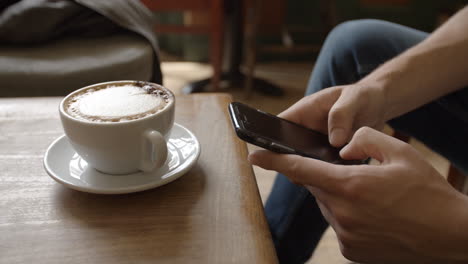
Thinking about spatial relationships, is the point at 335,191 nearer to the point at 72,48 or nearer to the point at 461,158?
the point at 461,158

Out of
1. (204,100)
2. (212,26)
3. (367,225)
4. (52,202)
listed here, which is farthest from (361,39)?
(212,26)

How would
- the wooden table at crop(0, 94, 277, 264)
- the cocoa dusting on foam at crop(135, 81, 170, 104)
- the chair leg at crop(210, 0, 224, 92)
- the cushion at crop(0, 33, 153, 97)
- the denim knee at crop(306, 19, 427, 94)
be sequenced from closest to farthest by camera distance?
the wooden table at crop(0, 94, 277, 264) → the cocoa dusting on foam at crop(135, 81, 170, 104) → the denim knee at crop(306, 19, 427, 94) → the cushion at crop(0, 33, 153, 97) → the chair leg at crop(210, 0, 224, 92)

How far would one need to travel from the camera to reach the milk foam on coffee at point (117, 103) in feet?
1.31

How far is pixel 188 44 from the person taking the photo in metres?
2.16

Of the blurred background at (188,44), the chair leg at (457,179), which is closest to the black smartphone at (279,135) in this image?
the chair leg at (457,179)

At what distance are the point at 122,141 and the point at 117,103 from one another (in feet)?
0.17

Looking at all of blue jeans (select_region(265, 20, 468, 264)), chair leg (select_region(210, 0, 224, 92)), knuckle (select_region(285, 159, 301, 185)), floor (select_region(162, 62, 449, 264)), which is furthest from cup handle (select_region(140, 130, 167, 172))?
chair leg (select_region(210, 0, 224, 92))

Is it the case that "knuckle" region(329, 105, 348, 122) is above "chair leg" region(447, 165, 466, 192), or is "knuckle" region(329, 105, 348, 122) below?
above

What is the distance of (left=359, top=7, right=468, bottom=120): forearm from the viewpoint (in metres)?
0.59

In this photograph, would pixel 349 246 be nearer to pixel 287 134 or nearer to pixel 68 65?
pixel 287 134

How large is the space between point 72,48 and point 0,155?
1.84 ft

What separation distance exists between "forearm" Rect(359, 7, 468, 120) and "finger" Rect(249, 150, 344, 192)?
0.81ft

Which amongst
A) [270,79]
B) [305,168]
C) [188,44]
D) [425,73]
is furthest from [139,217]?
[188,44]

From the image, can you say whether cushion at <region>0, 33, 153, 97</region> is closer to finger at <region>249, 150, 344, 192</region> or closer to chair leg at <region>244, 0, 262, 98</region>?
finger at <region>249, 150, 344, 192</region>
